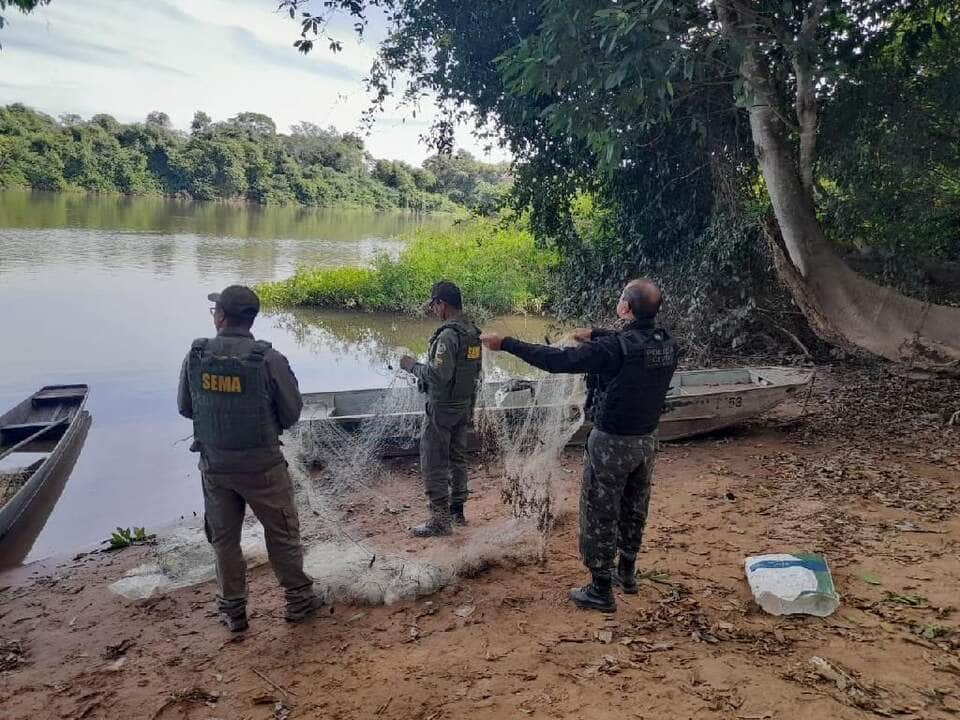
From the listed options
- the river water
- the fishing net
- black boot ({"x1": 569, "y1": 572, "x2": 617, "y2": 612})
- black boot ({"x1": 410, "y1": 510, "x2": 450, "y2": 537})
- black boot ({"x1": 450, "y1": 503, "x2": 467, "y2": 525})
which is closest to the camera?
black boot ({"x1": 569, "y1": 572, "x2": 617, "y2": 612})

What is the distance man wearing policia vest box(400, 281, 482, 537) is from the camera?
14.7ft

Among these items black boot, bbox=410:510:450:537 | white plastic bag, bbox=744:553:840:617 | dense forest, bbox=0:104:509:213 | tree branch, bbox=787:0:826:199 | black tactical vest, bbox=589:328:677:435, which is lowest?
black boot, bbox=410:510:450:537

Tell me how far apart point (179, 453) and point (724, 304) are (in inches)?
317

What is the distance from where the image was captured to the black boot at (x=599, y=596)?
3422 mm

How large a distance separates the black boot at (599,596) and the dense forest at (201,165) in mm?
34805

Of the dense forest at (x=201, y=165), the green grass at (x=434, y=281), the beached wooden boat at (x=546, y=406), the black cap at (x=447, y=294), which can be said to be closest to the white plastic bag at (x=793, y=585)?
the black cap at (x=447, y=294)

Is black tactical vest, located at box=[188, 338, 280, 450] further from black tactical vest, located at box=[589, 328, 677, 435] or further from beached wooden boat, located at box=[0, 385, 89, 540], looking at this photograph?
beached wooden boat, located at box=[0, 385, 89, 540]

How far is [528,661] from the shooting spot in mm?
3037

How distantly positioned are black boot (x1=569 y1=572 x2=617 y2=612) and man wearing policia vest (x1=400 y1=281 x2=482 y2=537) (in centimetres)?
160

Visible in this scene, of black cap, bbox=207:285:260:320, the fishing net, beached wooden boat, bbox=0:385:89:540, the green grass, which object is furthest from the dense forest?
black cap, bbox=207:285:260:320

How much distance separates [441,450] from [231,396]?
1849mm

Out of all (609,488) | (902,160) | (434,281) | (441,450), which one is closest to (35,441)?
(441,450)

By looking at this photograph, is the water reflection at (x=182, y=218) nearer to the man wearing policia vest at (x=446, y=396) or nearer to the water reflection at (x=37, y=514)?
the water reflection at (x=37, y=514)

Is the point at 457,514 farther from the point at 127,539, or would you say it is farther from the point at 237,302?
the point at 127,539
